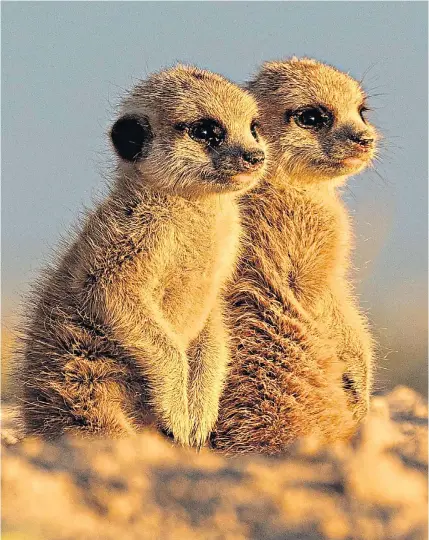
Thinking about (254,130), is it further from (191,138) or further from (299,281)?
(299,281)

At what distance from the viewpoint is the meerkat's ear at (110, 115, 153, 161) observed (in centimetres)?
370

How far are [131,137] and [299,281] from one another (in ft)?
3.12

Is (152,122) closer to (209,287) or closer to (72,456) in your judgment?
(209,287)

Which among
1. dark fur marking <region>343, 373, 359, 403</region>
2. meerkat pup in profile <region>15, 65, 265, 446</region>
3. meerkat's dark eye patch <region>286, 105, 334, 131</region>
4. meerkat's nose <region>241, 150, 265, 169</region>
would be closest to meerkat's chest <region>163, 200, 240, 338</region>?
meerkat pup in profile <region>15, 65, 265, 446</region>

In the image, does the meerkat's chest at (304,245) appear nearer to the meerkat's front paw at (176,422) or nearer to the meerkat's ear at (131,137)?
the meerkat's ear at (131,137)

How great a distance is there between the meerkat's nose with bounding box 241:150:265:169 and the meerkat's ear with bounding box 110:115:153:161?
1.33 ft

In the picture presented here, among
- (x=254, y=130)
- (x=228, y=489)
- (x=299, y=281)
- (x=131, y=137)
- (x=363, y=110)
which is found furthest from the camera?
(x=363, y=110)

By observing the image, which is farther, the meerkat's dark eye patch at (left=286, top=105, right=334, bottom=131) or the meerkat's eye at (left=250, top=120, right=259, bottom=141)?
the meerkat's dark eye patch at (left=286, top=105, right=334, bottom=131)

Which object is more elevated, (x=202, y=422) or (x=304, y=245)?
(x=304, y=245)

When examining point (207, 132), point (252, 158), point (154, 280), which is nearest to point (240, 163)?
point (252, 158)

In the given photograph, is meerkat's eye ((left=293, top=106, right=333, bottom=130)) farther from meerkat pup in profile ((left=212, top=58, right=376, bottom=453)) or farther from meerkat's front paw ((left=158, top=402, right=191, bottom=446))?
meerkat's front paw ((left=158, top=402, right=191, bottom=446))

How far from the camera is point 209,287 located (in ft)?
12.1

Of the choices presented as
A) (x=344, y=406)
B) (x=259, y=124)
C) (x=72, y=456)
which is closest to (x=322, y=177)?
(x=259, y=124)

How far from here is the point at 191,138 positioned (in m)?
3.71
